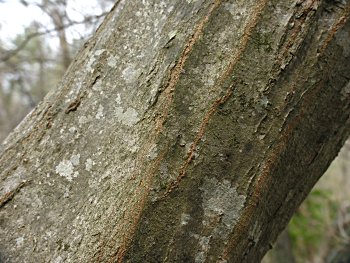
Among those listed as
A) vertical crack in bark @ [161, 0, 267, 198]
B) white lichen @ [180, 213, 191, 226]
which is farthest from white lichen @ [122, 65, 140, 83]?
white lichen @ [180, 213, 191, 226]

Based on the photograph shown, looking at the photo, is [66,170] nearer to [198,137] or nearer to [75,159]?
[75,159]

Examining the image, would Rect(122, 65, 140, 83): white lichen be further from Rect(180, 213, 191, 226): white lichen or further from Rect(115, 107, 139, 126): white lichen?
Rect(180, 213, 191, 226): white lichen

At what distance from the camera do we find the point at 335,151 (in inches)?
44.5

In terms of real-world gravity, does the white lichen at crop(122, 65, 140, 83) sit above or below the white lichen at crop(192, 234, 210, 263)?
above

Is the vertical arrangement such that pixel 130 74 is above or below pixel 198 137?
above

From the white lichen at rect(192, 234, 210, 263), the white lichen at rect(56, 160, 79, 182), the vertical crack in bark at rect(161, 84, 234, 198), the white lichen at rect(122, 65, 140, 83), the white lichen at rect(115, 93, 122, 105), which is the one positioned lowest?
the white lichen at rect(192, 234, 210, 263)

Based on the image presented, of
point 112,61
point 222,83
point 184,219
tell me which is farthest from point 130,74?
point 184,219

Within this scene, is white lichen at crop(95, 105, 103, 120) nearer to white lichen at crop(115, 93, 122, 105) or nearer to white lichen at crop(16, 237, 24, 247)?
white lichen at crop(115, 93, 122, 105)

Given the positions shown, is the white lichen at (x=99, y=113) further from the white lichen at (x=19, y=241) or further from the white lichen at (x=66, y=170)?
the white lichen at (x=19, y=241)

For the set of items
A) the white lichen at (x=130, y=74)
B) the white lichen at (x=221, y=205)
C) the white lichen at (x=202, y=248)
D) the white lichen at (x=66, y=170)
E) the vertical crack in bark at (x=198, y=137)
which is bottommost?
the white lichen at (x=202, y=248)

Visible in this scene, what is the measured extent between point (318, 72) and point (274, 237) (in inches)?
15.8

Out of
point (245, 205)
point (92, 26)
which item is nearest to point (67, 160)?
point (245, 205)

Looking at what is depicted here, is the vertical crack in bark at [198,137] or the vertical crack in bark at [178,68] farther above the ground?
the vertical crack in bark at [178,68]

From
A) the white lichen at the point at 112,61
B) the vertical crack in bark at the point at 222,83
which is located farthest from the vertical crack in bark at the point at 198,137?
the white lichen at the point at 112,61
